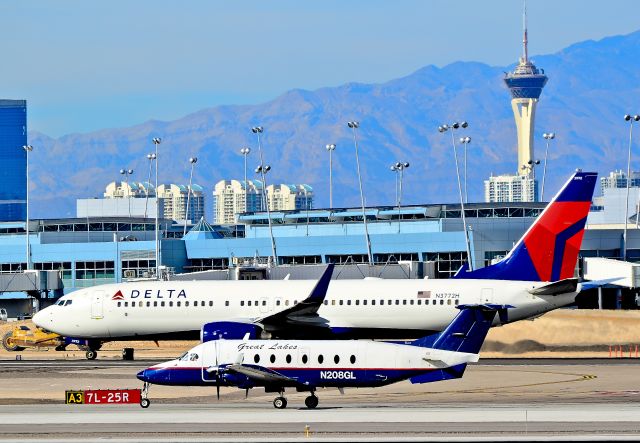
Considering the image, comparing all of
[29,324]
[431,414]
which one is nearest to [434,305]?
[431,414]

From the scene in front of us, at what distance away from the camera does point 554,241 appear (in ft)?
232

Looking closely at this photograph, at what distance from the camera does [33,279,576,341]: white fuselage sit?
7088cm

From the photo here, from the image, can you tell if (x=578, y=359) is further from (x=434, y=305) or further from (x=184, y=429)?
(x=184, y=429)

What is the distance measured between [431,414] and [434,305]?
2278 cm

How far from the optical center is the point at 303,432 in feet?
147

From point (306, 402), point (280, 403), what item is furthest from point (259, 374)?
point (306, 402)

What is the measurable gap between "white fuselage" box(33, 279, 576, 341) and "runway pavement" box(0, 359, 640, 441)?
4.42m

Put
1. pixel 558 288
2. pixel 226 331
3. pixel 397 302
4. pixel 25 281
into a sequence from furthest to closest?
pixel 25 281
pixel 397 302
pixel 558 288
pixel 226 331

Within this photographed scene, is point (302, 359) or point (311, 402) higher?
point (302, 359)

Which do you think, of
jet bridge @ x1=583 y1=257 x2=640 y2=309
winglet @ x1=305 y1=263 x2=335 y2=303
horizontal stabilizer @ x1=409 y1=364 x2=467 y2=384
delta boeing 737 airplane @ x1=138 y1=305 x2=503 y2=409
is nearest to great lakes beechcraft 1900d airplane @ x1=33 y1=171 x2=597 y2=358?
winglet @ x1=305 y1=263 x2=335 y2=303

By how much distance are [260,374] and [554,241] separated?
24.8m

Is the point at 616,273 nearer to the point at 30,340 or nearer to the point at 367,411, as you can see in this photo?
the point at 30,340

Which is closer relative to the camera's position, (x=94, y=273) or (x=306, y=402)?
(x=306, y=402)

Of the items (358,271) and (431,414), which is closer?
(431,414)
